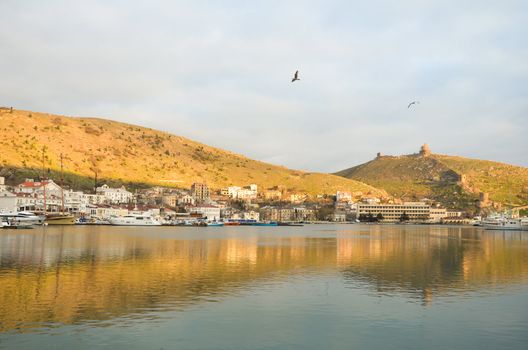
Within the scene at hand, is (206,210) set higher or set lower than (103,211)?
higher

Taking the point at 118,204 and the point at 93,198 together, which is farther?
the point at 118,204

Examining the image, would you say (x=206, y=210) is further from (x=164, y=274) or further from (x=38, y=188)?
(x=164, y=274)

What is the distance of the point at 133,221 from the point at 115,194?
3595 cm

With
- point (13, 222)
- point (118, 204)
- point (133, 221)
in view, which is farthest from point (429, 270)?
point (118, 204)

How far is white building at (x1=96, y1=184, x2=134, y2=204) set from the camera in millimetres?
157475

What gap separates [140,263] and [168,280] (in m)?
8.85

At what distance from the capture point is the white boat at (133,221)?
127188 millimetres

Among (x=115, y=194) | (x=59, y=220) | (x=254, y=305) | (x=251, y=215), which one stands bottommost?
(x=254, y=305)

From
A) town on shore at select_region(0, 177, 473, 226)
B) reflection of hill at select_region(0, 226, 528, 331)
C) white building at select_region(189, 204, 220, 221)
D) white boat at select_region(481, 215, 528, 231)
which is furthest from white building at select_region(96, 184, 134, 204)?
white boat at select_region(481, 215, 528, 231)

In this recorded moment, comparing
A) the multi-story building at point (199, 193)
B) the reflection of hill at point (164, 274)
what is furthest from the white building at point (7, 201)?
the multi-story building at point (199, 193)

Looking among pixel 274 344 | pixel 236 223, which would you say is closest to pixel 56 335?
pixel 274 344

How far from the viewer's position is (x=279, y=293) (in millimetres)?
26000

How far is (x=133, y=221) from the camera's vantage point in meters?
128

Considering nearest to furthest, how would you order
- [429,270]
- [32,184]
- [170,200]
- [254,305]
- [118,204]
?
[254,305] → [429,270] → [32,184] → [118,204] → [170,200]
